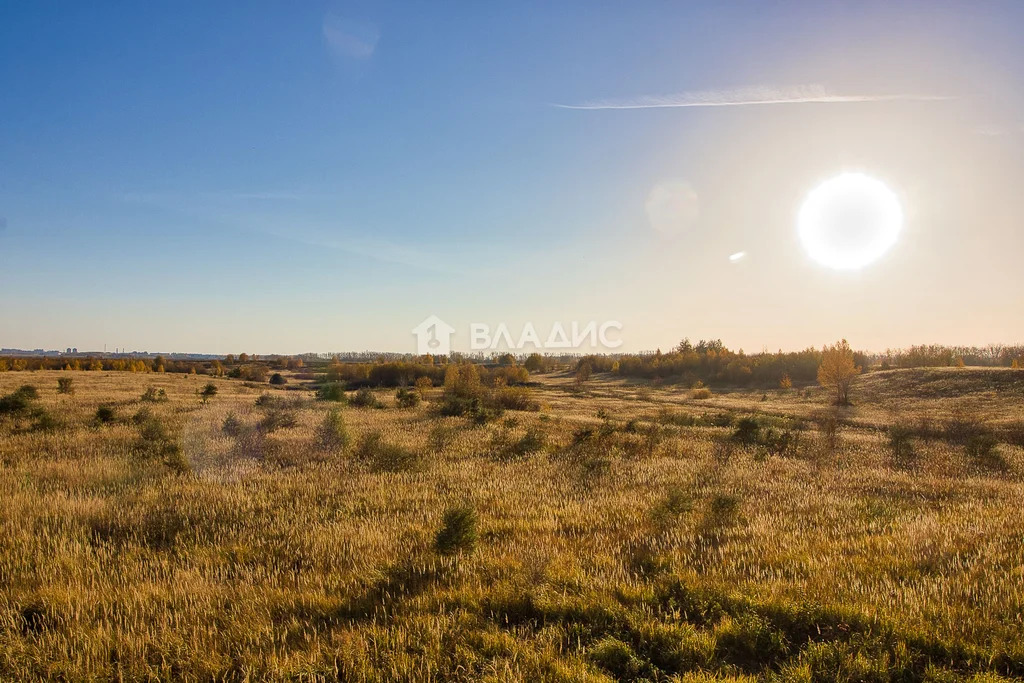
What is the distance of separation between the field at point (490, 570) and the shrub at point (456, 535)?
0.09 ft

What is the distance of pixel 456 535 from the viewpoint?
22.4 ft

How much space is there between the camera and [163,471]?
1166 centimetres

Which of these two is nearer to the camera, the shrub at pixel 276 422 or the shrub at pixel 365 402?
the shrub at pixel 276 422

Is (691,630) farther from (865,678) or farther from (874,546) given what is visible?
(874,546)

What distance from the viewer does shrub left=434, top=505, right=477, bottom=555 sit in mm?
6738

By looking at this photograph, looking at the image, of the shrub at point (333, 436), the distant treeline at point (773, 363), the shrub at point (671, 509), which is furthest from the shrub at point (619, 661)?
the distant treeline at point (773, 363)

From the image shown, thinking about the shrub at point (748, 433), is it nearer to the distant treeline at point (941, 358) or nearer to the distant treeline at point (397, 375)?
the distant treeline at point (397, 375)

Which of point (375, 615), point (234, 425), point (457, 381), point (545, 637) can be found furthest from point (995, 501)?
point (457, 381)

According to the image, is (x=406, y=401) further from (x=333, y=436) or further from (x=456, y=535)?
(x=456, y=535)

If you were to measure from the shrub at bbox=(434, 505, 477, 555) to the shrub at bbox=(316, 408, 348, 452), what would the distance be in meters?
9.48

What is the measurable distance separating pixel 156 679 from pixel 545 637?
3139mm

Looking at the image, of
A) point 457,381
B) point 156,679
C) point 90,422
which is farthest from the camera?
point 457,381

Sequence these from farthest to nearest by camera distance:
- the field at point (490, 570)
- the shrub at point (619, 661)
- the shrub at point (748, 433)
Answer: the shrub at point (748, 433) < the field at point (490, 570) < the shrub at point (619, 661)

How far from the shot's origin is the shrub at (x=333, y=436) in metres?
16.0
